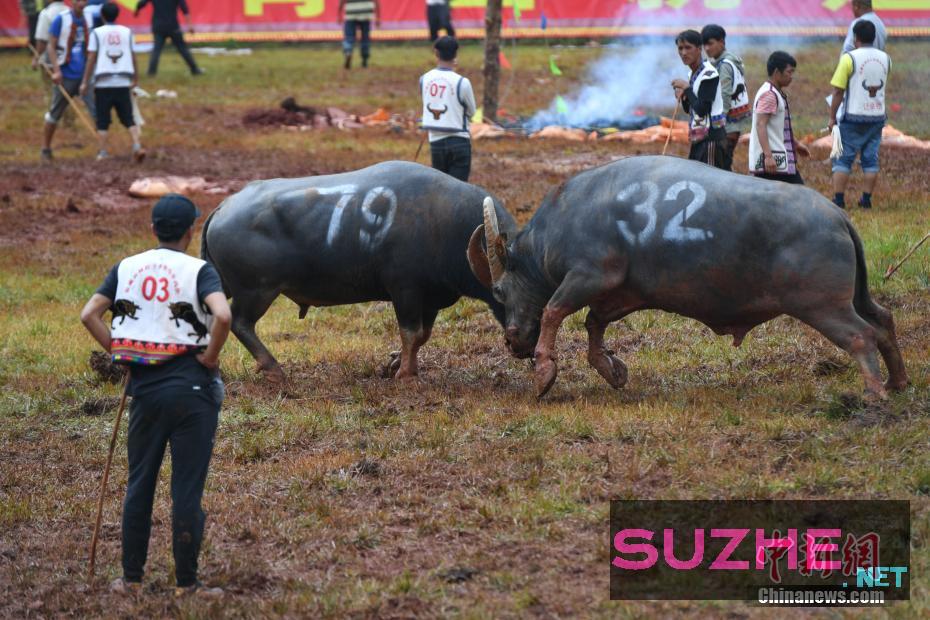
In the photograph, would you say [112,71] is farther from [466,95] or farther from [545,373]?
[545,373]

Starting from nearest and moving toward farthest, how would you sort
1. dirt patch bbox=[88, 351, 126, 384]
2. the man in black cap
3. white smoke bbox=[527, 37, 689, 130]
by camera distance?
the man in black cap, dirt patch bbox=[88, 351, 126, 384], white smoke bbox=[527, 37, 689, 130]

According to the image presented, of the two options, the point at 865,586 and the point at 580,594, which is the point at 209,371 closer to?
the point at 580,594

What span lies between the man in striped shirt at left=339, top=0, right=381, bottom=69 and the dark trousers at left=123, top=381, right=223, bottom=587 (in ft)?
72.9

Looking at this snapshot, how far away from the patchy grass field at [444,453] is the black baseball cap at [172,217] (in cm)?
164

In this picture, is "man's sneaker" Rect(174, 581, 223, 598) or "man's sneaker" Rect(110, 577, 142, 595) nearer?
"man's sneaker" Rect(174, 581, 223, 598)

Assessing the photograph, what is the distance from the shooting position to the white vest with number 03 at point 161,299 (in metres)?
5.84

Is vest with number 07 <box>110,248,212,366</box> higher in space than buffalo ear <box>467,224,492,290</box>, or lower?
higher

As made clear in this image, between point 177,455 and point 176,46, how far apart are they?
22170 mm

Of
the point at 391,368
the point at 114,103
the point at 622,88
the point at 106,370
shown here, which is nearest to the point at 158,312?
the point at 391,368

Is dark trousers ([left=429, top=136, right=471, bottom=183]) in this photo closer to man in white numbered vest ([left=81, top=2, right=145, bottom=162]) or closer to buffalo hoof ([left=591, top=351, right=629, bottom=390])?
buffalo hoof ([left=591, top=351, right=629, bottom=390])

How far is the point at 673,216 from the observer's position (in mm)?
8219

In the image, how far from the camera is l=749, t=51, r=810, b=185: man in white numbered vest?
1089cm

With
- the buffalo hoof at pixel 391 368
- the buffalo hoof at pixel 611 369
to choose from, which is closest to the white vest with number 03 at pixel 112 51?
the buffalo hoof at pixel 391 368

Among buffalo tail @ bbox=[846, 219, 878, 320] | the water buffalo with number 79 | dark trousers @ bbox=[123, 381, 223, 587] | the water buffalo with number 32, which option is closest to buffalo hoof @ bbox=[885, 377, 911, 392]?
the water buffalo with number 79
